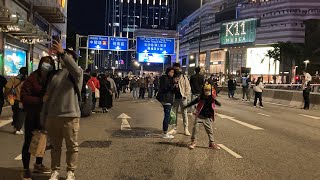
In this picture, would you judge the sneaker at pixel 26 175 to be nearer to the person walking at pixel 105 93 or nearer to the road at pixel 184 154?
the road at pixel 184 154

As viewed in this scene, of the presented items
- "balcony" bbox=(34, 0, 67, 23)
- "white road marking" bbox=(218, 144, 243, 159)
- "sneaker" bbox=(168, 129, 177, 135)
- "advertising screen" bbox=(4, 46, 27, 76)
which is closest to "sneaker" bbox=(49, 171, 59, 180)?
"white road marking" bbox=(218, 144, 243, 159)

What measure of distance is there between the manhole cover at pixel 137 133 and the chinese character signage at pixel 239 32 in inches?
2226

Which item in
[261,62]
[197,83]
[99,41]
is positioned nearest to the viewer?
[197,83]

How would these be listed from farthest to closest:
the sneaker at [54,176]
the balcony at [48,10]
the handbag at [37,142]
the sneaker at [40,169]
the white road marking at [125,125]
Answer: the balcony at [48,10] < the white road marking at [125,125] < the sneaker at [40,169] < the handbag at [37,142] < the sneaker at [54,176]

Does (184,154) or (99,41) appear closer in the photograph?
(184,154)

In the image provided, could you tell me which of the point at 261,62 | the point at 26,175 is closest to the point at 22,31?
the point at 26,175

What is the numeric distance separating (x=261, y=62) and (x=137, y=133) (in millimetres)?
83291

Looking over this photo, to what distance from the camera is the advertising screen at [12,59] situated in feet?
79.9

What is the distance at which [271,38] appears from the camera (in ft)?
300

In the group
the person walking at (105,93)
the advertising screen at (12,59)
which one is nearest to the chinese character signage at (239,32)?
the advertising screen at (12,59)

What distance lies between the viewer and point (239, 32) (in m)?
70.3

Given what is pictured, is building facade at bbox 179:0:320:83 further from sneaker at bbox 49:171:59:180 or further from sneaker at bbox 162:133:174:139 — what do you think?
sneaker at bbox 49:171:59:180

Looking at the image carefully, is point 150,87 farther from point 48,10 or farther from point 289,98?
point 289,98

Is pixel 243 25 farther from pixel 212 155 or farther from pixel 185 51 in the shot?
pixel 185 51
